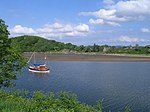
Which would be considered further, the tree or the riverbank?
the riverbank

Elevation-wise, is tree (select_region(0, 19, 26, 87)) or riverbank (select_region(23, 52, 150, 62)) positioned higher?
tree (select_region(0, 19, 26, 87))

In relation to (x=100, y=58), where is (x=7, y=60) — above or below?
above

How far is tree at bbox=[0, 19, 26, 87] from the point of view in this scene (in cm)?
1927

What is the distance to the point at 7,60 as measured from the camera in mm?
19266

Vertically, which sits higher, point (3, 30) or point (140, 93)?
point (3, 30)

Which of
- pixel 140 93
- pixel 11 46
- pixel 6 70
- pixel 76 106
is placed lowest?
pixel 140 93

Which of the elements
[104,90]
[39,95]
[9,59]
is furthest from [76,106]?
[104,90]

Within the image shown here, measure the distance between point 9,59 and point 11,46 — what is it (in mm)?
1502

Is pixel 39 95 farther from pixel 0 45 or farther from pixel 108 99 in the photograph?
pixel 108 99

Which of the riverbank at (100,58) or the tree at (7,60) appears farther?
the riverbank at (100,58)

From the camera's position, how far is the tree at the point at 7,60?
63.2ft

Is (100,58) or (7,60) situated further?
(100,58)

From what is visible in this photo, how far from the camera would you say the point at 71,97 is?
15.8m

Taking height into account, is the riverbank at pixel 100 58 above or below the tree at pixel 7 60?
below
